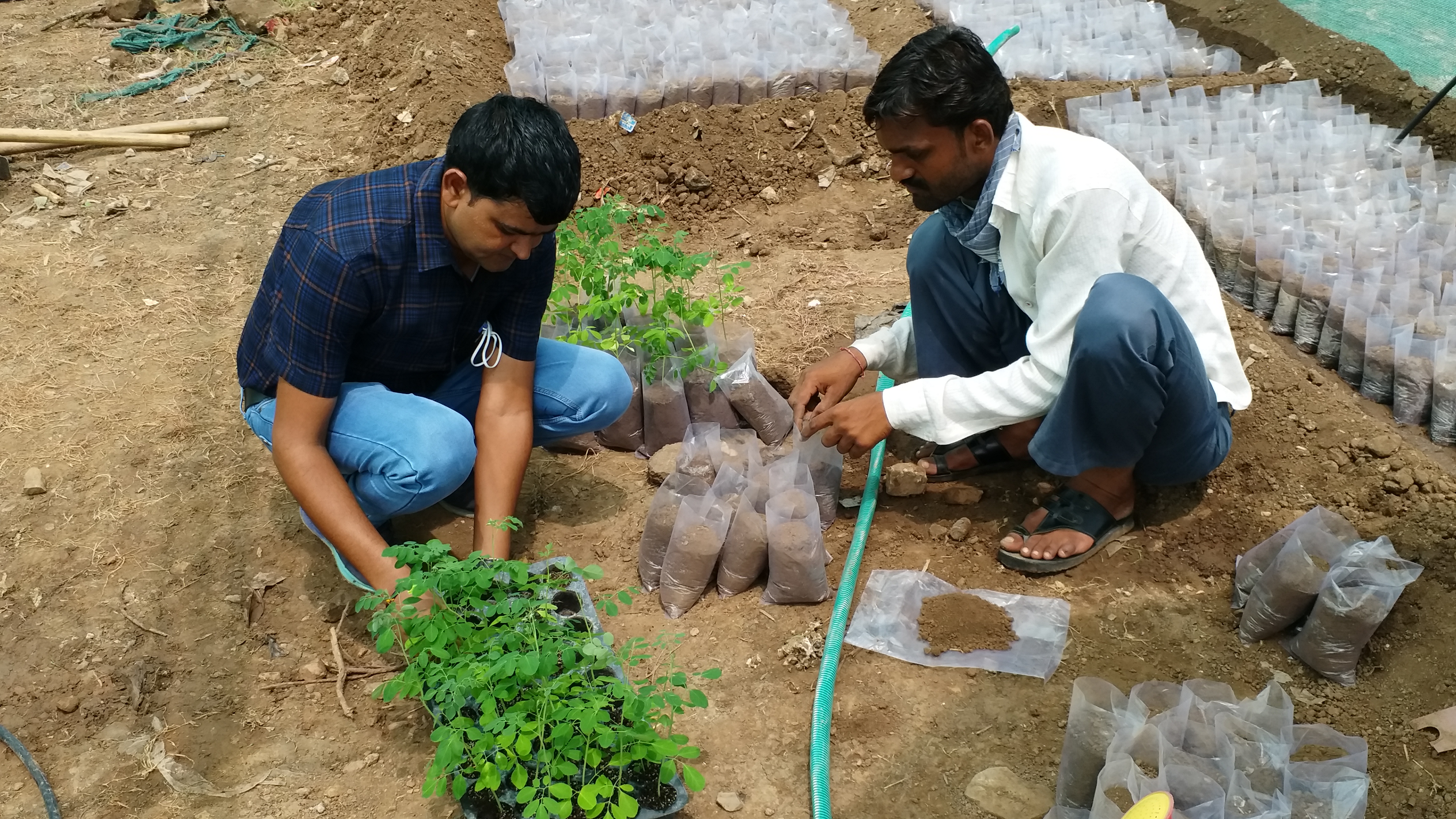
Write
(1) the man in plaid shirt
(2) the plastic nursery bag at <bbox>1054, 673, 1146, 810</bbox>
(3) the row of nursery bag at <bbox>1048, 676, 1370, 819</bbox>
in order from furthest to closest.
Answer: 1. (1) the man in plaid shirt
2. (2) the plastic nursery bag at <bbox>1054, 673, 1146, 810</bbox>
3. (3) the row of nursery bag at <bbox>1048, 676, 1370, 819</bbox>

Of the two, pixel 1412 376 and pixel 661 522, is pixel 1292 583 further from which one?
pixel 661 522

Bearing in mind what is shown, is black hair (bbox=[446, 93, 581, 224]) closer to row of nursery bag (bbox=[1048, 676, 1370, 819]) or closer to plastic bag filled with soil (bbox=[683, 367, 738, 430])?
plastic bag filled with soil (bbox=[683, 367, 738, 430])

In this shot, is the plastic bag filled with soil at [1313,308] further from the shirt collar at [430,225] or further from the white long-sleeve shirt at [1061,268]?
the shirt collar at [430,225]

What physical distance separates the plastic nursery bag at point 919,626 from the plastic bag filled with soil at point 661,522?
0.56 meters

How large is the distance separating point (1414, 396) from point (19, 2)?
9.34 metres

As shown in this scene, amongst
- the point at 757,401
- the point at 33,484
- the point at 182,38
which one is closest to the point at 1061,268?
the point at 757,401

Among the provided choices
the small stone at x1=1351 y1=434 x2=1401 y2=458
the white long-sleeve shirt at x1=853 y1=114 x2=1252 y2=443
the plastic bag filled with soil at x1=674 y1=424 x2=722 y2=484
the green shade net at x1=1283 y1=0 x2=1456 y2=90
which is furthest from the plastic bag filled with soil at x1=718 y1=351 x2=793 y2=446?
the green shade net at x1=1283 y1=0 x2=1456 y2=90

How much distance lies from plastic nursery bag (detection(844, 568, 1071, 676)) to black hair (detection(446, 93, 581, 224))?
1.36m

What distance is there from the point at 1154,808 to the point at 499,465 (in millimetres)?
1779

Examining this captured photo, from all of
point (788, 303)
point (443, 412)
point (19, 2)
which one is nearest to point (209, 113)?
point (19, 2)

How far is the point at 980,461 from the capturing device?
329 centimetres

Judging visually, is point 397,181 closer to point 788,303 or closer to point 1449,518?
point 788,303

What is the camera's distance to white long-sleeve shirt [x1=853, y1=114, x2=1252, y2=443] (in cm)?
258

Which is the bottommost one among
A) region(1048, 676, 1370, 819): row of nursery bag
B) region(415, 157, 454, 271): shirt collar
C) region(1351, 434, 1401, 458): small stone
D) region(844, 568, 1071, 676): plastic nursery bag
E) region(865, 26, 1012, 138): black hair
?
region(844, 568, 1071, 676): plastic nursery bag
